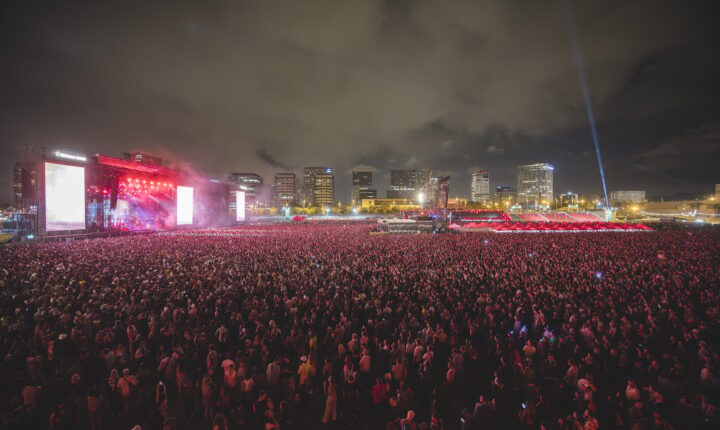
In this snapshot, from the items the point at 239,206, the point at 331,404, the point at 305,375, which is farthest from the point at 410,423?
the point at 239,206

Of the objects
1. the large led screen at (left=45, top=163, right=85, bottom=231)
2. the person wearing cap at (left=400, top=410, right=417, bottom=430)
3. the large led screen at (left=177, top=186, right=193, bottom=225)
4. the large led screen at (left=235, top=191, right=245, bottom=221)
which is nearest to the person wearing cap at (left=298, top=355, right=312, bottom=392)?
the person wearing cap at (left=400, top=410, right=417, bottom=430)

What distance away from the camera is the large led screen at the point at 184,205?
41.7 meters

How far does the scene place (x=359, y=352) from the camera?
6.89 metres

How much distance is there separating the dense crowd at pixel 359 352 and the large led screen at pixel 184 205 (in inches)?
1203

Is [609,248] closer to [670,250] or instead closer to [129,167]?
[670,250]

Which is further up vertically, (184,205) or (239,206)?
(239,206)

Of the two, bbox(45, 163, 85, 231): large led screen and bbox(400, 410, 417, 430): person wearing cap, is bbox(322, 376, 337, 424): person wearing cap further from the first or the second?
bbox(45, 163, 85, 231): large led screen

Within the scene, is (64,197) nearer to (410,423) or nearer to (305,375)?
(305,375)

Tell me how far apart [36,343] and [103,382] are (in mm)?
2892

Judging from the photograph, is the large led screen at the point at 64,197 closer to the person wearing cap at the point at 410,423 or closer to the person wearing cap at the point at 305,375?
the person wearing cap at the point at 305,375

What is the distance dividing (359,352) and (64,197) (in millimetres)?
36843

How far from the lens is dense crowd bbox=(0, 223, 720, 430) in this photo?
5.03m

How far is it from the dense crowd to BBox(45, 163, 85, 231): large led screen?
19.7 m

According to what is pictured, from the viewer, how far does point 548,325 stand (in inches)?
338
